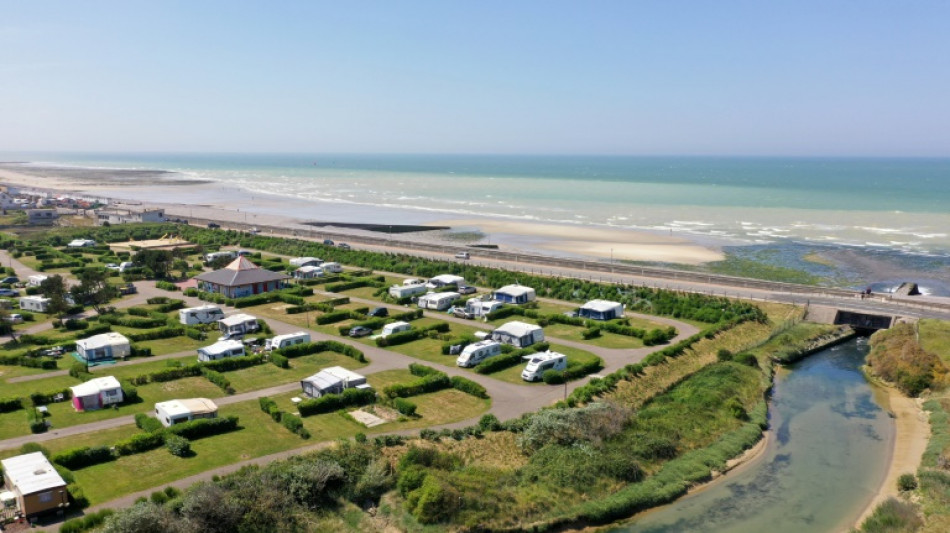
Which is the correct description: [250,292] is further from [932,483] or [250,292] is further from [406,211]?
[406,211]

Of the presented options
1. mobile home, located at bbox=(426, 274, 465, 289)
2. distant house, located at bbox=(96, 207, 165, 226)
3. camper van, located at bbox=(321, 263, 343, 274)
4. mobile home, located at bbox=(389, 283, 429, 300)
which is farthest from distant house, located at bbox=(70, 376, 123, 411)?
distant house, located at bbox=(96, 207, 165, 226)

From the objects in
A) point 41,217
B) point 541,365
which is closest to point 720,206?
point 541,365

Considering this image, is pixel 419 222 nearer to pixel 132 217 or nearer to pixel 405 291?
pixel 132 217

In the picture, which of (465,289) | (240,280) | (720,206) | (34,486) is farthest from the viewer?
(720,206)

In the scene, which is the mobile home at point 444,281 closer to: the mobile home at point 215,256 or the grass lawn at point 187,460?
the mobile home at point 215,256

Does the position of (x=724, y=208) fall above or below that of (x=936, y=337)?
above

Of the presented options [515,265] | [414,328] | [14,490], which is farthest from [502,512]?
[515,265]
